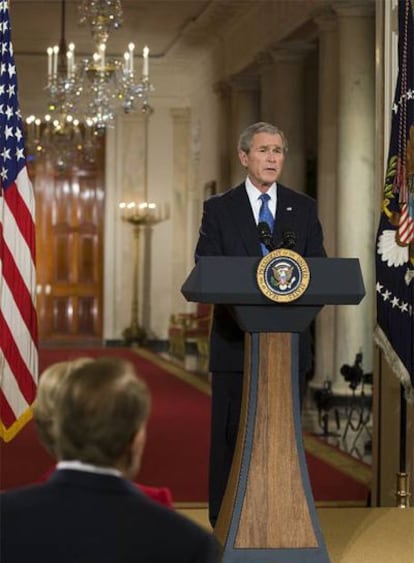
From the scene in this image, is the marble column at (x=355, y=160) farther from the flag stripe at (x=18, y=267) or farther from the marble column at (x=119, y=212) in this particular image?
the marble column at (x=119, y=212)

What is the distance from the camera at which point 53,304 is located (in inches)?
949

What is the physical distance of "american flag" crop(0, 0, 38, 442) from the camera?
258 inches

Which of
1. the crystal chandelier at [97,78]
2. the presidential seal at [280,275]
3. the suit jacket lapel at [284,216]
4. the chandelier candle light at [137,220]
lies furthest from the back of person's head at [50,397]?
the chandelier candle light at [137,220]

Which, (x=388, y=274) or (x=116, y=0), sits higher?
(x=116, y=0)

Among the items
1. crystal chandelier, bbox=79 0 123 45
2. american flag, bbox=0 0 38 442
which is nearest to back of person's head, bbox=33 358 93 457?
american flag, bbox=0 0 38 442

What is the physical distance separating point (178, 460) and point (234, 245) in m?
4.96

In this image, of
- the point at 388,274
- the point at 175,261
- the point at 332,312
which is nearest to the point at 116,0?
the point at 332,312

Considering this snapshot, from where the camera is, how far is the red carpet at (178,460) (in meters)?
8.66

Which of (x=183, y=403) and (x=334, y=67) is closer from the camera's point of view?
(x=334, y=67)

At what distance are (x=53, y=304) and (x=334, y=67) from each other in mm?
12070

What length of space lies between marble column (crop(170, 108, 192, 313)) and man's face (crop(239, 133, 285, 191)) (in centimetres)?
1861

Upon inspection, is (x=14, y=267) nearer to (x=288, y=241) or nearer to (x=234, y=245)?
(x=234, y=245)

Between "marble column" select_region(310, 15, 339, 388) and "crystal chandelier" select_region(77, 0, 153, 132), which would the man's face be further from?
"marble column" select_region(310, 15, 339, 388)

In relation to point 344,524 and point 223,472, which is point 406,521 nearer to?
point 344,524
